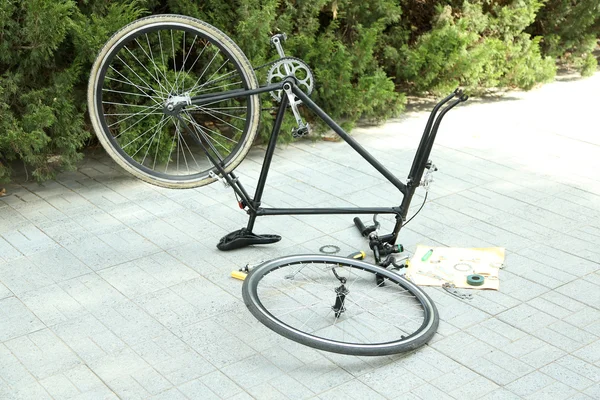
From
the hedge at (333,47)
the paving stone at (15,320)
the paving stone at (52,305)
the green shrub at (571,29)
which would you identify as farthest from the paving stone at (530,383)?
the green shrub at (571,29)

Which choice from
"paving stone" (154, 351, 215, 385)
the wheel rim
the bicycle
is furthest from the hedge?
"paving stone" (154, 351, 215, 385)

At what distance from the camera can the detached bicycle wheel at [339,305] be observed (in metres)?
3.18

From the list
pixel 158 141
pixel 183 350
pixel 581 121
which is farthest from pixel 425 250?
pixel 581 121

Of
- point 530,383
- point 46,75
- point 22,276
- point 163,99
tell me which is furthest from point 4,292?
point 530,383

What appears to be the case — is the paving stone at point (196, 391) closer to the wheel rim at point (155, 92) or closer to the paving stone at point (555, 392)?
the paving stone at point (555, 392)

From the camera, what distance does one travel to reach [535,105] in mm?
6973

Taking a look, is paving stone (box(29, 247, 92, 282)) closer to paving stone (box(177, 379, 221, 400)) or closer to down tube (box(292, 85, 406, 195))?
paving stone (box(177, 379, 221, 400))

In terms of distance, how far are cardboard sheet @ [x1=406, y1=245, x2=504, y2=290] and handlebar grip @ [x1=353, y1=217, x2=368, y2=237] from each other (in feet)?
0.95

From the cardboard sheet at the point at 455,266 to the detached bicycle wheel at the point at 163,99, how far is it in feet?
3.47

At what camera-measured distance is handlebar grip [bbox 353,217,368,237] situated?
14.0 feet

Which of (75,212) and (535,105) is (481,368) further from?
(535,105)

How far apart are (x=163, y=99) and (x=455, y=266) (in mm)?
1675

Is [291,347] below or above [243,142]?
below

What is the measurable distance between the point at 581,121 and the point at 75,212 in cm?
402
